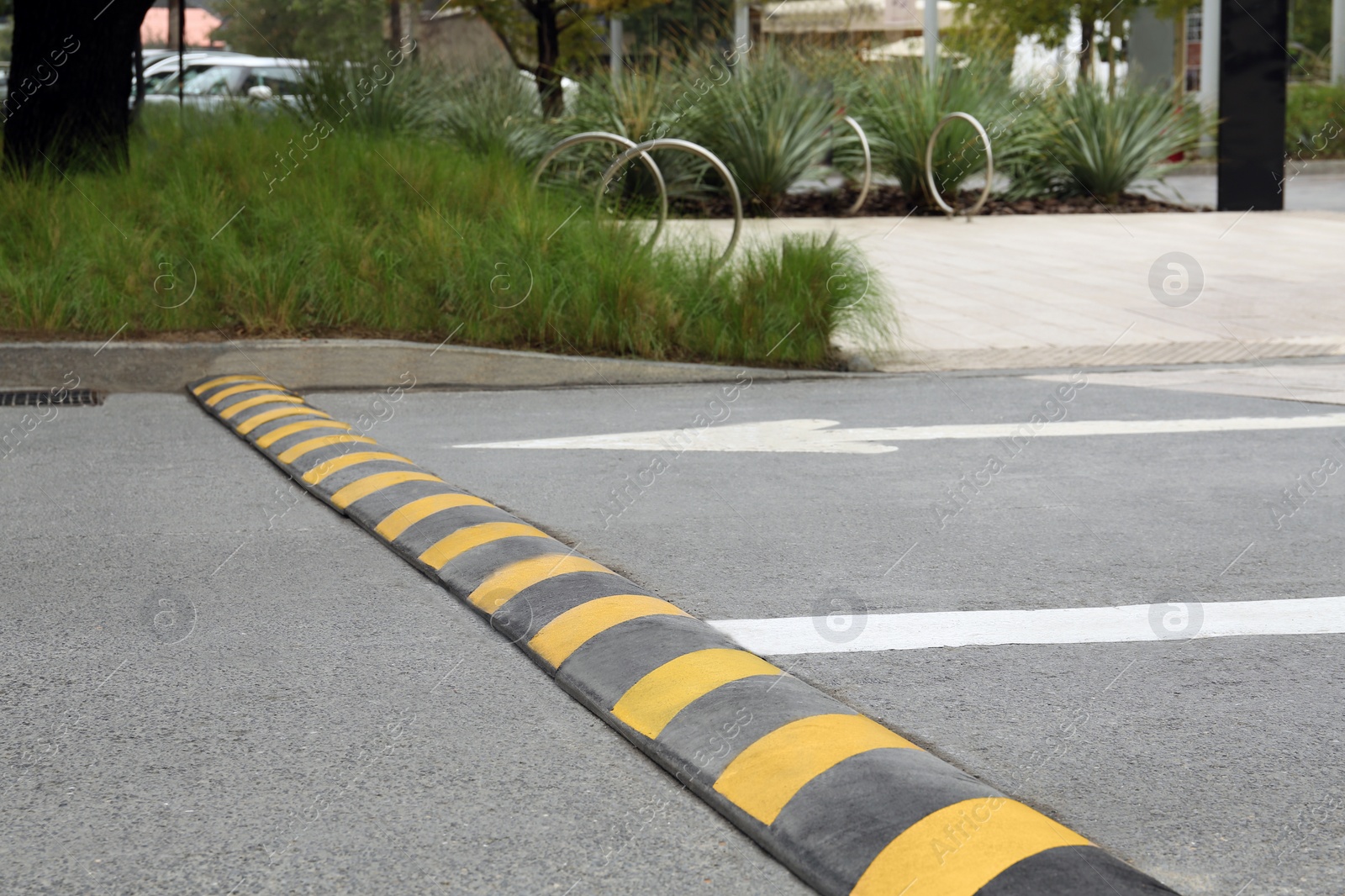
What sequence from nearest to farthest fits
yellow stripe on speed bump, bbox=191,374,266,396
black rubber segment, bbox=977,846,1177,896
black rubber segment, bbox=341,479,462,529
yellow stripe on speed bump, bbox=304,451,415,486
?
black rubber segment, bbox=977,846,1177,896 → black rubber segment, bbox=341,479,462,529 → yellow stripe on speed bump, bbox=304,451,415,486 → yellow stripe on speed bump, bbox=191,374,266,396

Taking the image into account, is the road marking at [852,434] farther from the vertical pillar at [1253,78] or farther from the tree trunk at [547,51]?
the tree trunk at [547,51]

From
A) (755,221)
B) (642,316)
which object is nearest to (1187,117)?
(755,221)

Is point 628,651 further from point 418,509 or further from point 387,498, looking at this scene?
point 387,498

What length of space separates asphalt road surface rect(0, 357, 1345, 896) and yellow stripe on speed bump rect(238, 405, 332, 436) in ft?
0.47

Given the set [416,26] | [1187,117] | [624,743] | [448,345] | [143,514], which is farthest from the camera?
[416,26]

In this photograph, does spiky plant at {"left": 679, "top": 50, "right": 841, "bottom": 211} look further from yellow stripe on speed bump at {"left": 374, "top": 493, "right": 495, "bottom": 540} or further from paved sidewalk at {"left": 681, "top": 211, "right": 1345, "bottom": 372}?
yellow stripe on speed bump at {"left": 374, "top": 493, "right": 495, "bottom": 540}

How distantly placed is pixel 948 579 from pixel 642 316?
12.3 feet

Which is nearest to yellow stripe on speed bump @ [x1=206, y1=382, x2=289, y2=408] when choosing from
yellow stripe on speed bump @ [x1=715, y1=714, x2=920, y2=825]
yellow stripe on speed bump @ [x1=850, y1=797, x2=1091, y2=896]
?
yellow stripe on speed bump @ [x1=715, y1=714, x2=920, y2=825]

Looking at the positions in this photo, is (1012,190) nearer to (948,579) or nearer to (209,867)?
(948,579)

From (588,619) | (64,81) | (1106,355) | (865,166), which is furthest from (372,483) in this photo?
(865,166)

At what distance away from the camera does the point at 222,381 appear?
22.7 feet

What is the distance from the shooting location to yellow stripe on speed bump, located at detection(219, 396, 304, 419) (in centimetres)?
623

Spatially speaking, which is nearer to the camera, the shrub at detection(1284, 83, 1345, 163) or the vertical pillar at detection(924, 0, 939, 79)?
the shrub at detection(1284, 83, 1345, 163)

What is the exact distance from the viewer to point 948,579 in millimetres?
3887
